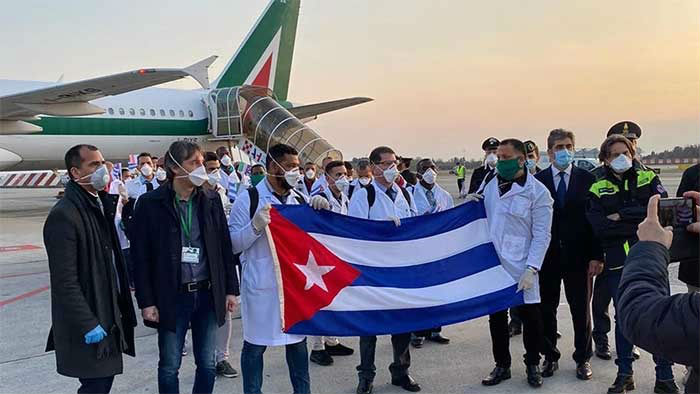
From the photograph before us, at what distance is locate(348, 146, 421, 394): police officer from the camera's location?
4520mm

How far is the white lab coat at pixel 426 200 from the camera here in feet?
20.7

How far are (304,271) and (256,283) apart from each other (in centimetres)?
43

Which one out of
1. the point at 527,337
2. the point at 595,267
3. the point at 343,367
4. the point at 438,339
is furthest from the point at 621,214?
the point at 343,367

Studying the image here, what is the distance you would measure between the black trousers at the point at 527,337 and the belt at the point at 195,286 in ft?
8.06

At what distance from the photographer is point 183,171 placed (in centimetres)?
363

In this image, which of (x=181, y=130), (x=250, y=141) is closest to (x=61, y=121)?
(x=181, y=130)

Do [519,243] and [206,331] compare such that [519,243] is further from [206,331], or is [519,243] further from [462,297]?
[206,331]

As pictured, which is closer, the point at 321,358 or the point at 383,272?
the point at 383,272

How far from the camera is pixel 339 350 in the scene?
5387 mm

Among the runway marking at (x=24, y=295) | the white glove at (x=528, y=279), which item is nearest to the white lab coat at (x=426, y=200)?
the white glove at (x=528, y=279)

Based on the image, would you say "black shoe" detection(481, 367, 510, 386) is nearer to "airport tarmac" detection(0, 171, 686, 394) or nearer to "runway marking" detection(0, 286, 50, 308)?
"airport tarmac" detection(0, 171, 686, 394)

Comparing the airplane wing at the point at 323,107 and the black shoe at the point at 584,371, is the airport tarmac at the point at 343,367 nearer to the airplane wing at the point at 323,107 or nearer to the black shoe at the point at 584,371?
the black shoe at the point at 584,371

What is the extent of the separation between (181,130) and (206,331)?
804 inches

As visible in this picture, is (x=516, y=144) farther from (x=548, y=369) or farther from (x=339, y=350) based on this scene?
(x=339, y=350)
